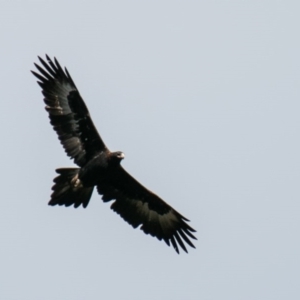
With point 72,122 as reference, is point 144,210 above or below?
below

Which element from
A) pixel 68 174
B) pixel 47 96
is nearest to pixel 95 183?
pixel 68 174

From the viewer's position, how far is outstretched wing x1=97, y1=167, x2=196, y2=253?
21.8 meters

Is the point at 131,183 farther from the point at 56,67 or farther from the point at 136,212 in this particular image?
the point at 56,67

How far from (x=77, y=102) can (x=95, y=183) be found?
1.77 metres

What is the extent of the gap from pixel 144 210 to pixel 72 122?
2757mm

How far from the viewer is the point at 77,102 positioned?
21047mm

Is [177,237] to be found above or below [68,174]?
below

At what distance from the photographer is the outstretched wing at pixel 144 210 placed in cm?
2180

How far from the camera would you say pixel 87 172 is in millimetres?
20656

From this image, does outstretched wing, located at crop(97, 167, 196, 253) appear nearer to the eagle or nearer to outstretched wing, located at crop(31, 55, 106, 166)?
the eagle

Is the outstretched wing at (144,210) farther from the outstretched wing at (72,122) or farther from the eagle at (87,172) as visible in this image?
the outstretched wing at (72,122)

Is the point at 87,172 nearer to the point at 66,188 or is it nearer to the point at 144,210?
the point at 66,188

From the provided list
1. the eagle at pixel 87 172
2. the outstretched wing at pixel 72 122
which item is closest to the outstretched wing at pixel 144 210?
the eagle at pixel 87 172

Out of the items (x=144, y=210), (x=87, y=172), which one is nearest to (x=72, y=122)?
→ (x=87, y=172)
